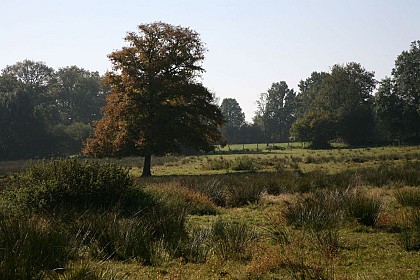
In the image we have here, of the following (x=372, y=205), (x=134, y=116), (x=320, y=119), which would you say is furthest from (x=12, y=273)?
(x=320, y=119)

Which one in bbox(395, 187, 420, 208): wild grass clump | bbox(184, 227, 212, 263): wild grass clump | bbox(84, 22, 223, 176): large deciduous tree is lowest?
bbox(184, 227, 212, 263): wild grass clump

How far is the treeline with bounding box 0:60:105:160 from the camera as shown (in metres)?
64.9

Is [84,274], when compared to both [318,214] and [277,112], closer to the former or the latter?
[318,214]

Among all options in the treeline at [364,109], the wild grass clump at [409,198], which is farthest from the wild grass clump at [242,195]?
the treeline at [364,109]

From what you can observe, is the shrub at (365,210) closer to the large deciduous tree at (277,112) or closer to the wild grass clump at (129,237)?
the wild grass clump at (129,237)

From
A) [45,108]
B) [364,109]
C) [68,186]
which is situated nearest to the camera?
[68,186]

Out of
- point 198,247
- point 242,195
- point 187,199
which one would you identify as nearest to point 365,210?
point 198,247

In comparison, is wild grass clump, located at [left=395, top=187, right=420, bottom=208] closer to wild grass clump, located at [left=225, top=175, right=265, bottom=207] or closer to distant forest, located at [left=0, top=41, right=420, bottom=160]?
wild grass clump, located at [left=225, top=175, right=265, bottom=207]

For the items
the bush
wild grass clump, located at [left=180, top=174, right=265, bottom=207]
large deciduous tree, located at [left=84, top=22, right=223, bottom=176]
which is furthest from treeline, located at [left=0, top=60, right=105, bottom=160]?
the bush

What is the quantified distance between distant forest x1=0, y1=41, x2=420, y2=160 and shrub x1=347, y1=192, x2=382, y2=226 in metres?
37.0

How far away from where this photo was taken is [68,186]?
38.8 ft

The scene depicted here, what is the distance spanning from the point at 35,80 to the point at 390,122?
269 feet

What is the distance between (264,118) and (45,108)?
65.3 meters

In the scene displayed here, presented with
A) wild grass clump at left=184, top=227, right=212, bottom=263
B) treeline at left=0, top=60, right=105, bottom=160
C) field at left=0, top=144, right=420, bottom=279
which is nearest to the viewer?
field at left=0, top=144, right=420, bottom=279
